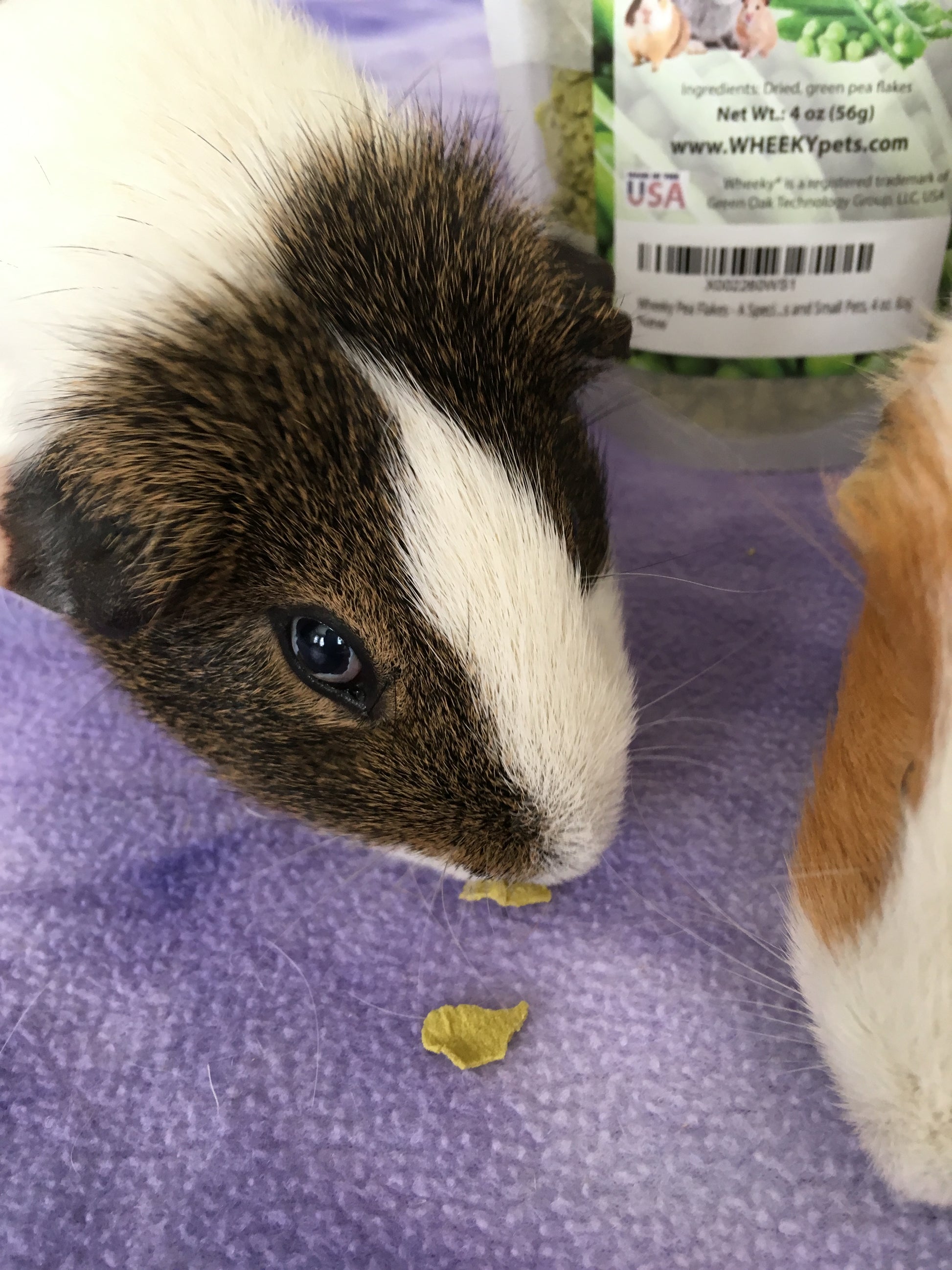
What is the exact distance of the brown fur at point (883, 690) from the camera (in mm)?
646

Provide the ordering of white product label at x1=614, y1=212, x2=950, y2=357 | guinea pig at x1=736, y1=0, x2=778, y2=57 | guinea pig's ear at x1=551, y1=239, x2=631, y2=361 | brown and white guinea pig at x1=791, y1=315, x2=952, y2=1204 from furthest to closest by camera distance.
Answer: white product label at x1=614, y1=212, x2=950, y2=357
guinea pig at x1=736, y1=0, x2=778, y2=57
guinea pig's ear at x1=551, y1=239, x2=631, y2=361
brown and white guinea pig at x1=791, y1=315, x2=952, y2=1204

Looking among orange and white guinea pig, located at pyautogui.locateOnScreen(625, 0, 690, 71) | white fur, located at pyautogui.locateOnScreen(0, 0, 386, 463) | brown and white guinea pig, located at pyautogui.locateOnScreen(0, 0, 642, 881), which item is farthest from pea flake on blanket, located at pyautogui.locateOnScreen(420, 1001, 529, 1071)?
orange and white guinea pig, located at pyautogui.locateOnScreen(625, 0, 690, 71)

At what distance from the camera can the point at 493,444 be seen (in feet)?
2.35

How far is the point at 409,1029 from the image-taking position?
79 centimetres

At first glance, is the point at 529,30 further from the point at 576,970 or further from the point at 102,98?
the point at 576,970

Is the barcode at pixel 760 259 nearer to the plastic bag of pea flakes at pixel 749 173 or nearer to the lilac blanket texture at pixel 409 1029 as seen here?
the plastic bag of pea flakes at pixel 749 173

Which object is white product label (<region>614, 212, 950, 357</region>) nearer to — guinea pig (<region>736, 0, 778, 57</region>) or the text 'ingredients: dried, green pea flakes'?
the text 'ingredients: dried, green pea flakes'

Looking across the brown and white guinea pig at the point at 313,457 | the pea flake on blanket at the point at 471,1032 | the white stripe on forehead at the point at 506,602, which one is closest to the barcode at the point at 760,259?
the brown and white guinea pig at the point at 313,457

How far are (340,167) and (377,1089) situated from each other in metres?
0.75

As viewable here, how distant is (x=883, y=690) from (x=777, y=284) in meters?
0.70

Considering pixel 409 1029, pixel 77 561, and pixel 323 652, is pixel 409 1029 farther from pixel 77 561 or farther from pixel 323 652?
pixel 77 561

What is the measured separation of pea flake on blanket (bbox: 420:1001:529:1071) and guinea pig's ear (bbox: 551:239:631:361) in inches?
22.7

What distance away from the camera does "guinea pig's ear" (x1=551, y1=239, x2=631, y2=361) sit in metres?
0.82

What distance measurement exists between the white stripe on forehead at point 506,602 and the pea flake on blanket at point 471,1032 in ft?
0.51
